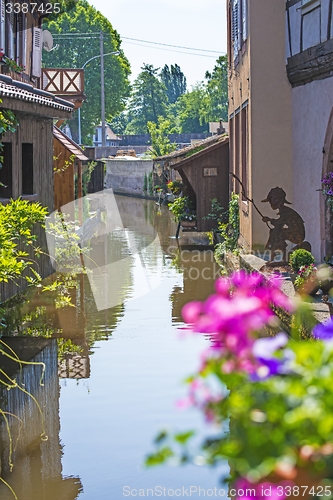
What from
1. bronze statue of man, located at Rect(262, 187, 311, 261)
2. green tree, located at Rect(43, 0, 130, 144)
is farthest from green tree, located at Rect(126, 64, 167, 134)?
bronze statue of man, located at Rect(262, 187, 311, 261)

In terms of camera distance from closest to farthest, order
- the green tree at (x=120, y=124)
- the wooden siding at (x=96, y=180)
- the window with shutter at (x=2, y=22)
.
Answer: the window with shutter at (x=2, y=22), the wooden siding at (x=96, y=180), the green tree at (x=120, y=124)

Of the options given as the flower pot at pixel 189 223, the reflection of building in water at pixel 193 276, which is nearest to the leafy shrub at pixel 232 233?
the reflection of building in water at pixel 193 276

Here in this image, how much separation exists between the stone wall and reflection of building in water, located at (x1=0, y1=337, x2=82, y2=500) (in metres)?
37.0

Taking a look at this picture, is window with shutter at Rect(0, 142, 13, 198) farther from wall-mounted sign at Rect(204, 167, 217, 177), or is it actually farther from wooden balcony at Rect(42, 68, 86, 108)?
wooden balcony at Rect(42, 68, 86, 108)

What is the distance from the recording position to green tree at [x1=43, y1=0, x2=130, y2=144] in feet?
196

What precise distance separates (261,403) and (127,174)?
160 ft

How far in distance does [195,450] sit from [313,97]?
1186 cm

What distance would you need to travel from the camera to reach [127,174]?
4984cm

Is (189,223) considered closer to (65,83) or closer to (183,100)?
(65,83)

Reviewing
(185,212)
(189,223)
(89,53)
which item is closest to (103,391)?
(189,223)

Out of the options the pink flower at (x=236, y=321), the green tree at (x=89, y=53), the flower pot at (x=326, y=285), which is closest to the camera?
the pink flower at (x=236, y=321)

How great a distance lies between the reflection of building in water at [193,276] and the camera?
13.1 metres

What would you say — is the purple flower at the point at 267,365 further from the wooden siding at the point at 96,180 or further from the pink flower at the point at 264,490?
the wooden siding at the point at 96,180

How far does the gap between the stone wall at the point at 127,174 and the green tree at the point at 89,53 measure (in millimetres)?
9361
